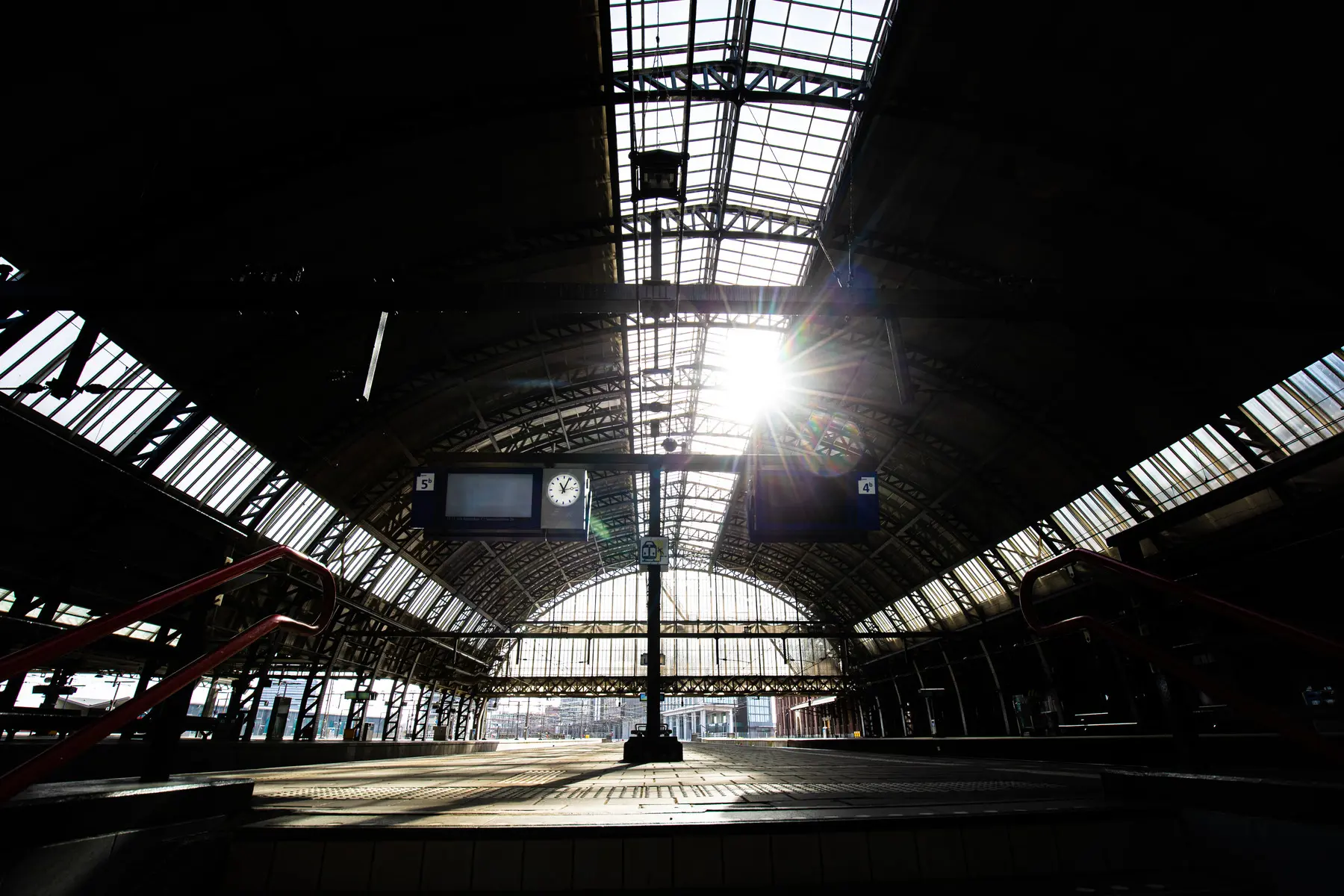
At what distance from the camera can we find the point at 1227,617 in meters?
3.68

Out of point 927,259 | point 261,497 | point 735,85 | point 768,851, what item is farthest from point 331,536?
point 768,851

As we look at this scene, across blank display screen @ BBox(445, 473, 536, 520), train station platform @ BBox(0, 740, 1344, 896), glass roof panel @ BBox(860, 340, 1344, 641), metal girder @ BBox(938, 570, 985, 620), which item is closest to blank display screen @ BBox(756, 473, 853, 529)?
blank display screen @ BBox(445, 473, 536, 520)

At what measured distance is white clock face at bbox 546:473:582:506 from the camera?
10477 mm

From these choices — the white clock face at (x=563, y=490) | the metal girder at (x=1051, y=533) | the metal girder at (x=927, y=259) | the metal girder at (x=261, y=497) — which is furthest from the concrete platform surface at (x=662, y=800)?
the metal girder at (x=1051, y=533)

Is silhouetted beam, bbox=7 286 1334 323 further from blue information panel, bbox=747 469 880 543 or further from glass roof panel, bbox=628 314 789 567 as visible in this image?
glass roof panel, bbox=628 314 789 567

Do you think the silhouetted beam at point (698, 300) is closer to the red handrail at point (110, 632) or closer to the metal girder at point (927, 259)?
the red handrail at point (110, 632)

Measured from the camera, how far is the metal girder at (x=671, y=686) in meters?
46.2

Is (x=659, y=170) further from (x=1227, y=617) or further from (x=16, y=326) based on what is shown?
(x=16, y=326)

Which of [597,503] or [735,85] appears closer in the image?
[735,85]

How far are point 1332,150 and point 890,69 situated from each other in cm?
747

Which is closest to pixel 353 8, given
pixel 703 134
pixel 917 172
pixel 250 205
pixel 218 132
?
pixel 218 132

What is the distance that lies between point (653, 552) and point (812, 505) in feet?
11.7

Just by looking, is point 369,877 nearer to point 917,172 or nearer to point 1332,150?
point 917,172

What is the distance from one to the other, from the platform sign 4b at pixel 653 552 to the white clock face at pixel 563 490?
211cm
